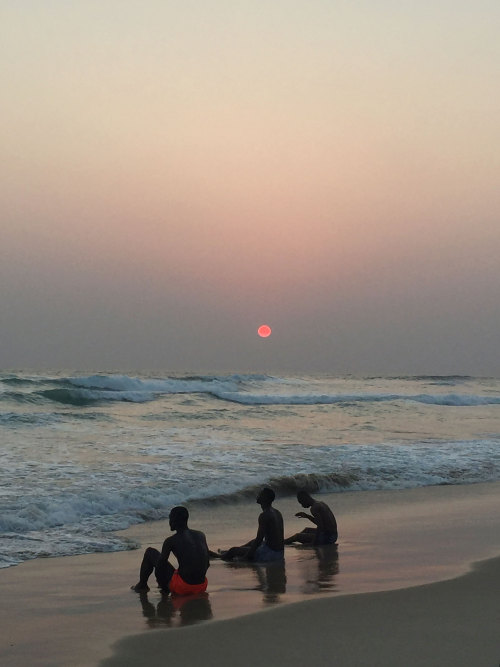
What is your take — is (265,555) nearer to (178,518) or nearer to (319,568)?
(319,568)

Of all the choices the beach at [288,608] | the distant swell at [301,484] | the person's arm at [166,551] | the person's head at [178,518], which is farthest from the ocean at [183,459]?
the person's head at [178,518]

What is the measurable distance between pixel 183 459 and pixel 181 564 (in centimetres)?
1042

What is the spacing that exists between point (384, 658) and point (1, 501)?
8494 millimetres

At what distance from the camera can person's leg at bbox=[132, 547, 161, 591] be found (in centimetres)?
860

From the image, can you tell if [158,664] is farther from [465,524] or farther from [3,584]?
[465,524]

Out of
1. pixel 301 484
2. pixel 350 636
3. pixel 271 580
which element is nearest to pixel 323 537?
pixel 271 580

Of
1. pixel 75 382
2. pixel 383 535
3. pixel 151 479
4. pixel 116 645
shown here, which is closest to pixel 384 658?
pixel 116 645

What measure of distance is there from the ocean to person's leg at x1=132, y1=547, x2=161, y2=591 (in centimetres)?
198

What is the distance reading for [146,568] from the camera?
28.4 ft

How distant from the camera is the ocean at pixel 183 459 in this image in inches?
495

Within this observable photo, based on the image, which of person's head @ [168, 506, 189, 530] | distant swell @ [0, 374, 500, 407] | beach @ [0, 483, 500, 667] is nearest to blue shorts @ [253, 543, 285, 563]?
beach @ [0, 483, 500, 667]

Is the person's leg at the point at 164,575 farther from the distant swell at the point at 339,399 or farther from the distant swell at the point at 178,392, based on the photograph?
the distant swell at the point at 339,399

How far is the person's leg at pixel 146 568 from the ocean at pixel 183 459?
1980 mm

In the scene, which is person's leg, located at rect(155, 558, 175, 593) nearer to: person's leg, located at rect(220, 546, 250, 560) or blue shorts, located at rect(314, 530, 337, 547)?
person's leg, located at rect(220, 546, 250, 560)
